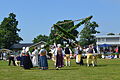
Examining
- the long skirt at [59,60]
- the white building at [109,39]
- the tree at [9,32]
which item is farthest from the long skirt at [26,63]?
the white building at [109,39]

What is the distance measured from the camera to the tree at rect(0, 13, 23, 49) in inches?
2564

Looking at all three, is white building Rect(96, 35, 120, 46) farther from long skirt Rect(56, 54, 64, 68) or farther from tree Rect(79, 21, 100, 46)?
long skirt Rect(56, 54, 64, 68)

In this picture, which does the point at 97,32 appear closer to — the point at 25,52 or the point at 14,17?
the point at 14,17

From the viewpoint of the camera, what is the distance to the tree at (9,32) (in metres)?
65.1

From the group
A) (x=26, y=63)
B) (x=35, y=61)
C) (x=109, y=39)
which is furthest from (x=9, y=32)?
(x=26, y=63)

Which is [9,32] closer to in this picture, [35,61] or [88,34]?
[88,34]

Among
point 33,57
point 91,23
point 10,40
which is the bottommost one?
point 33,57

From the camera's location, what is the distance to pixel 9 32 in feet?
214

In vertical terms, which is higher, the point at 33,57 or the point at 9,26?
the point at 9,26

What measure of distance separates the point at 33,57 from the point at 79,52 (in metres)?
4.06

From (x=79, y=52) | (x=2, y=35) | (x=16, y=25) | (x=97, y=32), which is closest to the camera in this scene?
(x=79, y=52)

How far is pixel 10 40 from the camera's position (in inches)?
2625

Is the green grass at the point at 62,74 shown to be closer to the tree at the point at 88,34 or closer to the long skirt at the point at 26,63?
the long skirt at the point at 26,63

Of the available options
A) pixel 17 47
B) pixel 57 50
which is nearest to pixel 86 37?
pixel 17 47
